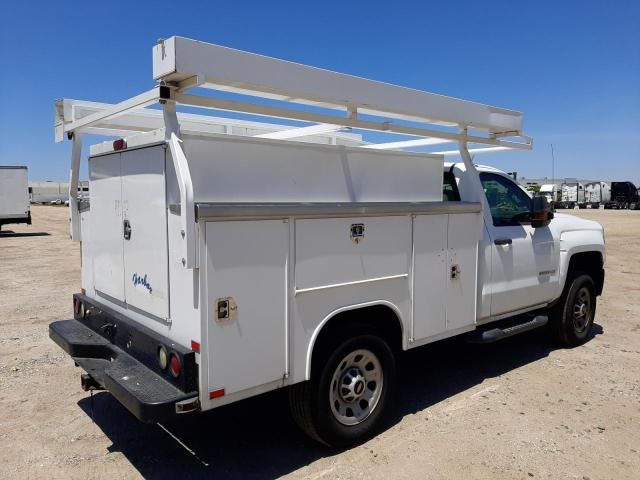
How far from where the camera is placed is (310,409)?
11.7 ft

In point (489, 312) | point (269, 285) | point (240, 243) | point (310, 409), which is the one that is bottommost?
point (310, 409)


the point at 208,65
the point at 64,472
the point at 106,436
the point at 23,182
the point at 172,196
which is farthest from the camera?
the point at 23,182

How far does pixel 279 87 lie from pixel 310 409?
2.10 m

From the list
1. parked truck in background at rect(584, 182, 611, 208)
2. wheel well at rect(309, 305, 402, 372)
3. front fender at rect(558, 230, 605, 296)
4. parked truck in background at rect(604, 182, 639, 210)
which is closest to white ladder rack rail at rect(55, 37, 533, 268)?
wheel well at rect(309, 305, 402, 372)

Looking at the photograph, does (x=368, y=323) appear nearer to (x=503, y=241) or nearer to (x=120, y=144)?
(x=503, y=241)

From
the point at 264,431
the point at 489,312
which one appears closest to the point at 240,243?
the point at 264,431

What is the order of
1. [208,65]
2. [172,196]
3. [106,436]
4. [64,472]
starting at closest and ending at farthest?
1. [208,65]
2. [172,196]
3. [64,472]
4. [106,436]

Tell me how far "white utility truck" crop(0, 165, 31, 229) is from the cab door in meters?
23.3

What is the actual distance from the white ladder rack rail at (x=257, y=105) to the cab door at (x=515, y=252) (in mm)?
476

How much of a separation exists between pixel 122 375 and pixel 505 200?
399 cm

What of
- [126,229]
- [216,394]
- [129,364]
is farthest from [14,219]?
[216,394]

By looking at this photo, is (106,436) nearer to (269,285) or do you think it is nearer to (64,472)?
(64,472)

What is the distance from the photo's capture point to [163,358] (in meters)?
3.23

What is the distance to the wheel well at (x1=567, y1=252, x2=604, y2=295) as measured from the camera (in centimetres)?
624
